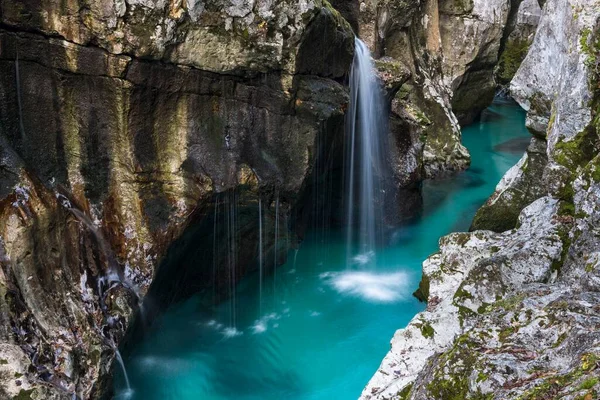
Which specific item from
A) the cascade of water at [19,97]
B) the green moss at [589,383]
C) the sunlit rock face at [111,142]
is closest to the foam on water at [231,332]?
the sunlit rock face at [111,142]

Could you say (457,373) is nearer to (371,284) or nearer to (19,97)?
(19,97)

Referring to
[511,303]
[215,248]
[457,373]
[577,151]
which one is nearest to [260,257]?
[215,248]

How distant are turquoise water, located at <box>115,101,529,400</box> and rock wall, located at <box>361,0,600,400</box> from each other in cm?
190

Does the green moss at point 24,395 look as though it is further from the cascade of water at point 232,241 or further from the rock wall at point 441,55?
the rock wall at point 441,55

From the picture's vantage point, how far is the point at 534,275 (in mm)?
8008

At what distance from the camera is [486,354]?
530 cm

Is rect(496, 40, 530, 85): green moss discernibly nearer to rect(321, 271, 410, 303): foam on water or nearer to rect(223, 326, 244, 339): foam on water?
rect(321, 271, 410, 303): foam on water

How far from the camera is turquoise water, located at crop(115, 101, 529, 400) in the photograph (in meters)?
10.1

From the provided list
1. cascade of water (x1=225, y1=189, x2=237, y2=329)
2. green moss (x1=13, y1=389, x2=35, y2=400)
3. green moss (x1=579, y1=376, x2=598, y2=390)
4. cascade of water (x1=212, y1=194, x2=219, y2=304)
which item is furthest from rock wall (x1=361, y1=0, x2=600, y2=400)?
green moss (x1=13, y1=389, x2=35, y2=400)

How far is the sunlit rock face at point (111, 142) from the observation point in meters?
8.34

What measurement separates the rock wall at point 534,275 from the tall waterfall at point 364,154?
333 cm

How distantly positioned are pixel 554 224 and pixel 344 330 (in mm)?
4703

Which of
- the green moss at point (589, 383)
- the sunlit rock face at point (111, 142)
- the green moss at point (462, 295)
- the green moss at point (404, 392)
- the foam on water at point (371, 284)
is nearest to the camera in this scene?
the green moss at point (589, 383)

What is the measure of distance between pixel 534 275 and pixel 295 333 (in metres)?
5.10
